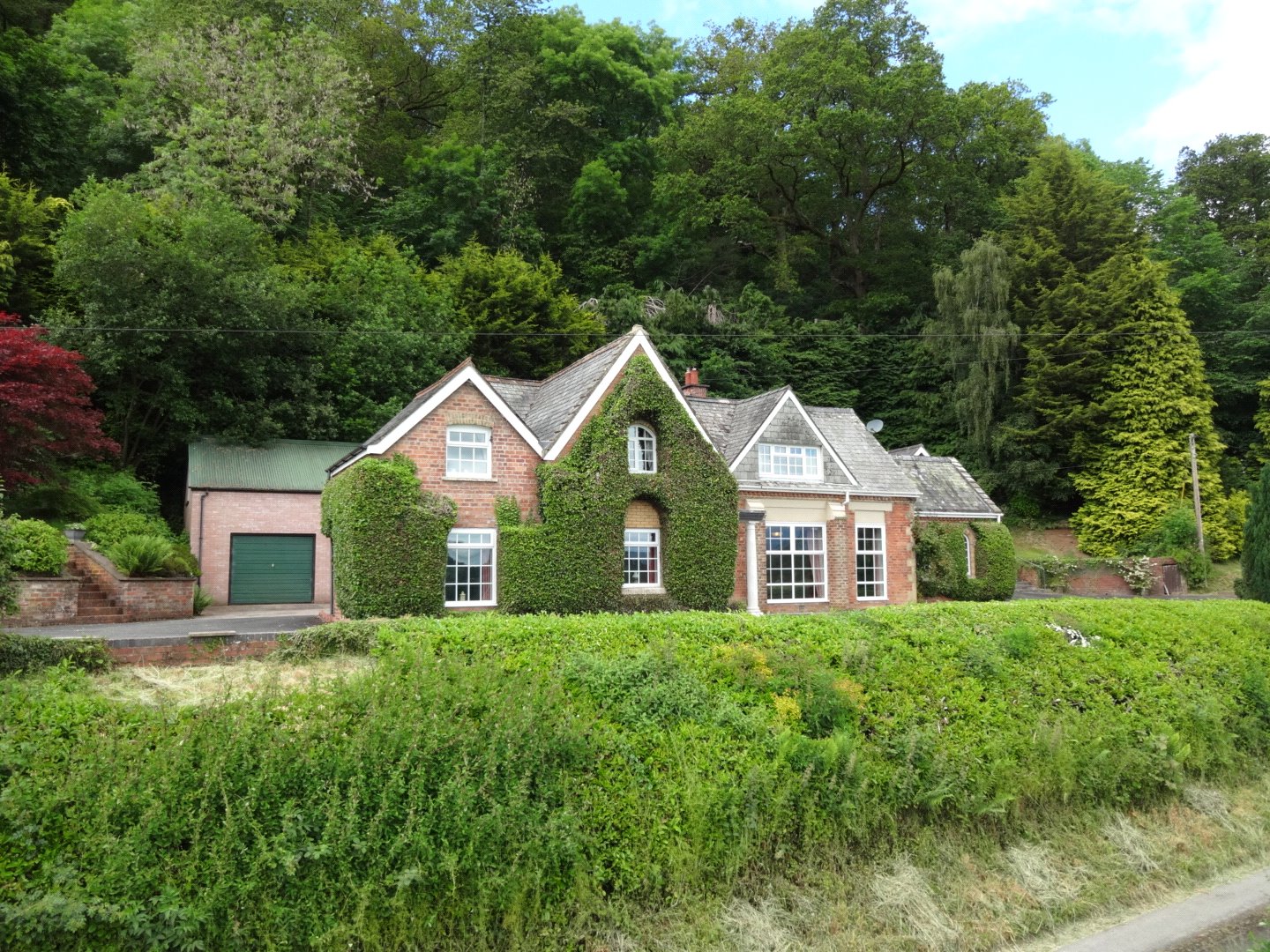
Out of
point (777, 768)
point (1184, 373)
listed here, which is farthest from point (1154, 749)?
point (1184, 373)

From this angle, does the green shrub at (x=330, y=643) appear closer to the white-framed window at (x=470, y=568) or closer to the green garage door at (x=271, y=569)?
the white-framed window at (x=470, y=568)

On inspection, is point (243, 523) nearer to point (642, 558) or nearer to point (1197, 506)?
point (642, 558)

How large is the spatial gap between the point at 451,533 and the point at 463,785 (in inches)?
451

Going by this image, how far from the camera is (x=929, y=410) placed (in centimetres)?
4394

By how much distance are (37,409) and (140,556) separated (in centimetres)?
408

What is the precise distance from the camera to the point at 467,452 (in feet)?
60.7

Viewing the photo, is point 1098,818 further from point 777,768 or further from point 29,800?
point 29,800

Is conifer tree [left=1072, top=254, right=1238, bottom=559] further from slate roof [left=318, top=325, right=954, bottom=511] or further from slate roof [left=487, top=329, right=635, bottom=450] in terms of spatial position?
slate roof [left=487, top=329, right=635, bottom=450]

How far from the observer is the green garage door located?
84.1 ft

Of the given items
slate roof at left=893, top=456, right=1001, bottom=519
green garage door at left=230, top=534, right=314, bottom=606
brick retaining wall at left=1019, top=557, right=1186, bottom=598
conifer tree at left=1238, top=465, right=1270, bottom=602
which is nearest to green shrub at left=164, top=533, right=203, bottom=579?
green garage door at left=230, top=534, right=314, bottom=606

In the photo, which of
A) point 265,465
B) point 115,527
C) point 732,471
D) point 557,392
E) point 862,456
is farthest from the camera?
point 265,465

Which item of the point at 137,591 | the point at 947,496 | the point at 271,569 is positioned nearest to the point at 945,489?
the point at 947,496

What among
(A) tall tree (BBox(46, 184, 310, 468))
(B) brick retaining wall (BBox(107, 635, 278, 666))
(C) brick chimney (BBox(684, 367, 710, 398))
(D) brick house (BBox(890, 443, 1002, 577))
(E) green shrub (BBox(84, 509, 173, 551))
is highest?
(A) tall tree (BBox(46, 184, 310, 468))

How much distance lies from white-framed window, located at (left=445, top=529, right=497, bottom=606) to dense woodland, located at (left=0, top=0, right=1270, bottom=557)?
13.7 meters
